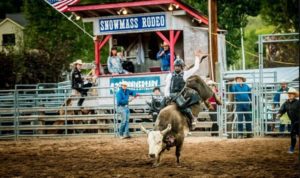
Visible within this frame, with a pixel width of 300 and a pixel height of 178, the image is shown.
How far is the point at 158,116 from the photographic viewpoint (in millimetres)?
12016

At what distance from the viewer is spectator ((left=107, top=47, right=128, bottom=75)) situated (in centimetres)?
2080

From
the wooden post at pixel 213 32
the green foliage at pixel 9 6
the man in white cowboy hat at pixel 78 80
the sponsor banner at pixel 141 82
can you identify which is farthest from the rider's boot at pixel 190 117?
the green foliage at pixel 9 6

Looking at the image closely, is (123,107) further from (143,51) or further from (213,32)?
(143,51)

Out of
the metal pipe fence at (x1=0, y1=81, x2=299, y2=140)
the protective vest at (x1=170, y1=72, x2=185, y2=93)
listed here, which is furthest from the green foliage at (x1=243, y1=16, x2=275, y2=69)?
the protective vest at (x1=170, y1=72, x2=185, y2=93)

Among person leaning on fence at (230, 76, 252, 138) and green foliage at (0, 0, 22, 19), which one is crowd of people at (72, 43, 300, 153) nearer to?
person leaning on fence at (230, 76, 252, 138)

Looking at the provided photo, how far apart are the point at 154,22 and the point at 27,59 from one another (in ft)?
33.2

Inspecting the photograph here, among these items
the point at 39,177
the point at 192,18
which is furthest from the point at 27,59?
the point at 39,177

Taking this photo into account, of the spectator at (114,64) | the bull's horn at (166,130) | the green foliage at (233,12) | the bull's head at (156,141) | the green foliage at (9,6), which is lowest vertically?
the bull's head at (156,141)

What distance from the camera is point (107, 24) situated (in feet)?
72.0

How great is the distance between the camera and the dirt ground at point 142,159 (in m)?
10.7

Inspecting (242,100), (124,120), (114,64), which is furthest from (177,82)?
(114,64)

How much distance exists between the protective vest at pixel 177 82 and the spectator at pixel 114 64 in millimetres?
8329

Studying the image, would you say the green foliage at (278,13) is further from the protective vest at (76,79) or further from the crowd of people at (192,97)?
the protective vest at (76,79)

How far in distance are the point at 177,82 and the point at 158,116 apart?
2.79 feet
